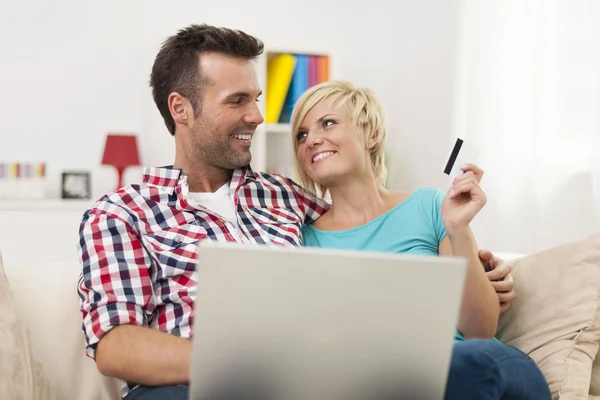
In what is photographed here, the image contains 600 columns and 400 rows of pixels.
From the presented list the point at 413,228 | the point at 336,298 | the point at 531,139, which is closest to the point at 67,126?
the point at 531,139

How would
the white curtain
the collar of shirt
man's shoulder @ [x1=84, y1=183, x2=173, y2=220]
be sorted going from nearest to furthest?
man's shoulder @ [x1=84, y1=183, x2=173, y2=220] < the collar of shirt < the white curtain

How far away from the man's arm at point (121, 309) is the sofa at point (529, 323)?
0.11 m

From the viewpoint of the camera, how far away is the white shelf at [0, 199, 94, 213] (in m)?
3.41

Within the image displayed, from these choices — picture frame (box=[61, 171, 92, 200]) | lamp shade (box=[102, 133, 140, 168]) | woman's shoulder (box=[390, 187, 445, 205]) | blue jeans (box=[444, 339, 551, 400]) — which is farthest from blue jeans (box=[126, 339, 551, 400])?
picture frame (box=[61, 171, 92, 200])

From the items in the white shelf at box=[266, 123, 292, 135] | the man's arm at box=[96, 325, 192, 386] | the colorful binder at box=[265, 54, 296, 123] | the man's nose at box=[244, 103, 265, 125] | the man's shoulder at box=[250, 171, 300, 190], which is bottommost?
the man's arm at box=[96, 325, 192, 386]

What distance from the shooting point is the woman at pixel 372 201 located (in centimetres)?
150

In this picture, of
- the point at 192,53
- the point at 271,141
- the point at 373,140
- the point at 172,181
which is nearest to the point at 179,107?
the point at 192,53

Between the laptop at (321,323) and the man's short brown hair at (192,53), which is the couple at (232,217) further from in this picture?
the laptop at (321,323)

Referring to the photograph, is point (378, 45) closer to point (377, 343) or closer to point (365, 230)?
point (365, 230)

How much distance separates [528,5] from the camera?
9.69 feet

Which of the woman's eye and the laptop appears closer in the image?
the laptop

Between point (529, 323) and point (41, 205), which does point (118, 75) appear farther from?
point (529, 323)

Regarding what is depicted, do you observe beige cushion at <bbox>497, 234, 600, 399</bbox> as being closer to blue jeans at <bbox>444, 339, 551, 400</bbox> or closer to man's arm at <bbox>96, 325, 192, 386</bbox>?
blue jeans at <bbox>444, 339, 551, 400</bbox>

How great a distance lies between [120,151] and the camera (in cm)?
360
